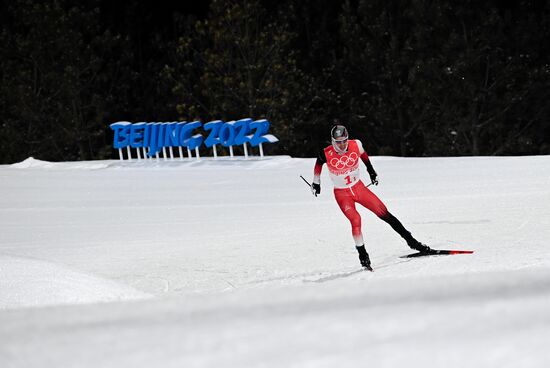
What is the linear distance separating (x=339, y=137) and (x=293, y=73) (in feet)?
91.3

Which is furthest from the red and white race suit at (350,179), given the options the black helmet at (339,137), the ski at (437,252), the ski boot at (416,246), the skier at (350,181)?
the ski at (437,252)

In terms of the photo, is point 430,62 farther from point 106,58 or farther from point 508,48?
point 106,58

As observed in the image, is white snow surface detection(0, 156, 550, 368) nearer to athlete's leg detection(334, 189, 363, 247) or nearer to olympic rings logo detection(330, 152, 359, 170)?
athlete's leg detection(334, 189, 363, 247)

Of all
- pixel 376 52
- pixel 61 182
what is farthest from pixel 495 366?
pixel 376 52

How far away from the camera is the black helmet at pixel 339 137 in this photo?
932 cm

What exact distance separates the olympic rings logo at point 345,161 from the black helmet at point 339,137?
0.19 metres

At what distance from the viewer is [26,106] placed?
37594mm

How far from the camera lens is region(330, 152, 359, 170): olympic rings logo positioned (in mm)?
9656

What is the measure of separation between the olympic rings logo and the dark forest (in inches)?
856

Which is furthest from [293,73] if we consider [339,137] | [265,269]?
[339,137]

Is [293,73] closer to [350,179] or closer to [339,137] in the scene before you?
[350,179]

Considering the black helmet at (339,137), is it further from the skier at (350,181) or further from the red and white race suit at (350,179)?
the red and white race suit at (350,179)

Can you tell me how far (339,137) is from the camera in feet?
30.6

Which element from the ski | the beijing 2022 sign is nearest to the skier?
the ski
